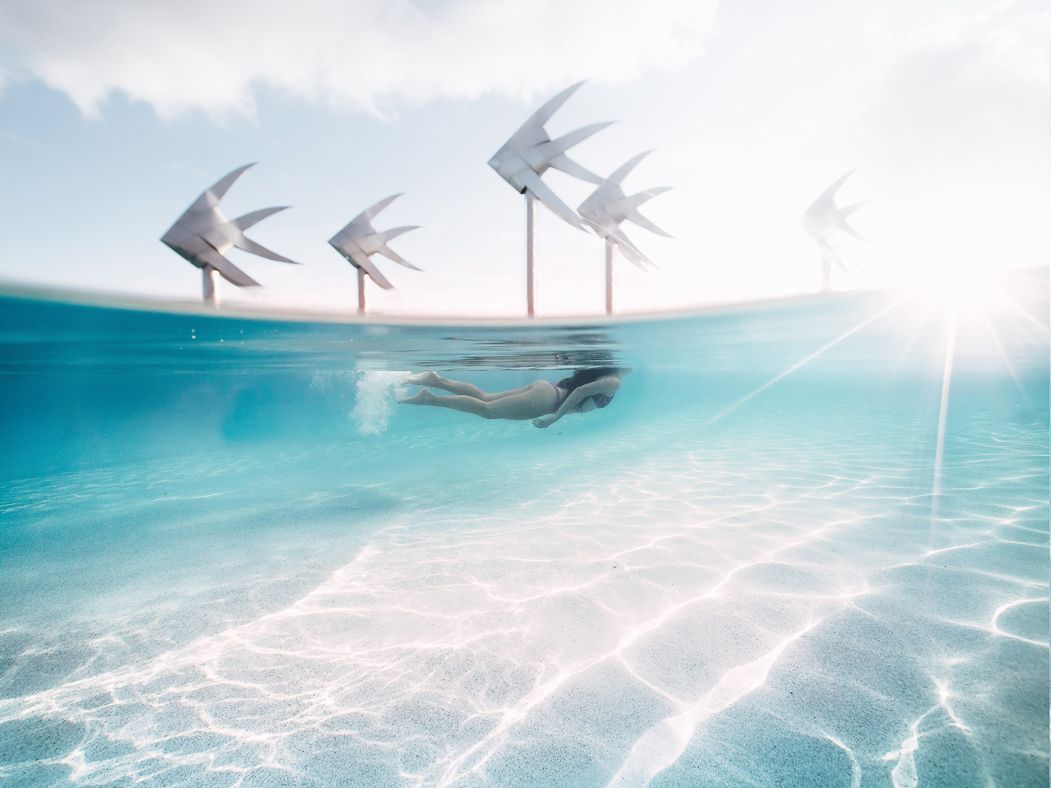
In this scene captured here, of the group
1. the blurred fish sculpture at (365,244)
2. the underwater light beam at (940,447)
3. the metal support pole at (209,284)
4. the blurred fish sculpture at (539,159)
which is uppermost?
the blurred fish sculpture at (539,159)

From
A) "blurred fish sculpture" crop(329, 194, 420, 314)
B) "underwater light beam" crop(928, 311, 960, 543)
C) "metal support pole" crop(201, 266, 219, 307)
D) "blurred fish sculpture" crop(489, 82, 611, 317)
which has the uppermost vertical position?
"blurred fish sculpture" crop(489, 82, 611, 317)

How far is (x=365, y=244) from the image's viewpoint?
34.9 feet

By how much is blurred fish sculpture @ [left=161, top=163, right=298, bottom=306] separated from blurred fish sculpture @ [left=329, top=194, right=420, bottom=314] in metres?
1.51

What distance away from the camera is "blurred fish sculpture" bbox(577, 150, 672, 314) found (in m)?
10.5

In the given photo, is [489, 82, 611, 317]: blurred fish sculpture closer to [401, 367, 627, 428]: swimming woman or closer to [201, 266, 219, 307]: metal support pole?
[401, 367, 627, 428]: swimming woman

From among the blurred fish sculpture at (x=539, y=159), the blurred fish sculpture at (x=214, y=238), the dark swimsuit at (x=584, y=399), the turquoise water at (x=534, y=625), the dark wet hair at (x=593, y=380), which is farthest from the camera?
the dark wet hair at (x=593, y=380)

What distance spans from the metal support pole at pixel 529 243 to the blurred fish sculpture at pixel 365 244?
2.75 metres

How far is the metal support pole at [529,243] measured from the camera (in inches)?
380

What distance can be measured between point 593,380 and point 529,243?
12.9 ft

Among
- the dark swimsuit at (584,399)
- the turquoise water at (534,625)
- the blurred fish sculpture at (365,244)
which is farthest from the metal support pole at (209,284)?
the dark swimsuit at (584,399)

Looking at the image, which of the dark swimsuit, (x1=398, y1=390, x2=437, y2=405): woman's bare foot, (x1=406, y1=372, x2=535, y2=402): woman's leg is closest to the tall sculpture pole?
the dark swimsuit

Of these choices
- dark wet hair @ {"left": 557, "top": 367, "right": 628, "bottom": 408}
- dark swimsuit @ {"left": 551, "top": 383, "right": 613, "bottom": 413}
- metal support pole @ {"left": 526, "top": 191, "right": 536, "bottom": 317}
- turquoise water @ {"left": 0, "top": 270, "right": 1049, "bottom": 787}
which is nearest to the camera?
turquoise water @ {"left": 0, "top": 270, "right": 1049, "bottom": 787}

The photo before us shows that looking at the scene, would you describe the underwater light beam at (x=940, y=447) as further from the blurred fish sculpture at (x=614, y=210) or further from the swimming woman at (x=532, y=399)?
the blurred fish sculpture at (x=614, y=210)

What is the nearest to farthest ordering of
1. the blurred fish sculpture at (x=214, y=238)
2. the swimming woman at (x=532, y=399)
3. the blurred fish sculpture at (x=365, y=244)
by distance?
the blurred fish sculpture at (x=214, y=238) < the blurred fish sculpture at (x=365, y=244) < the swimming woman at (x=532, y=399)
